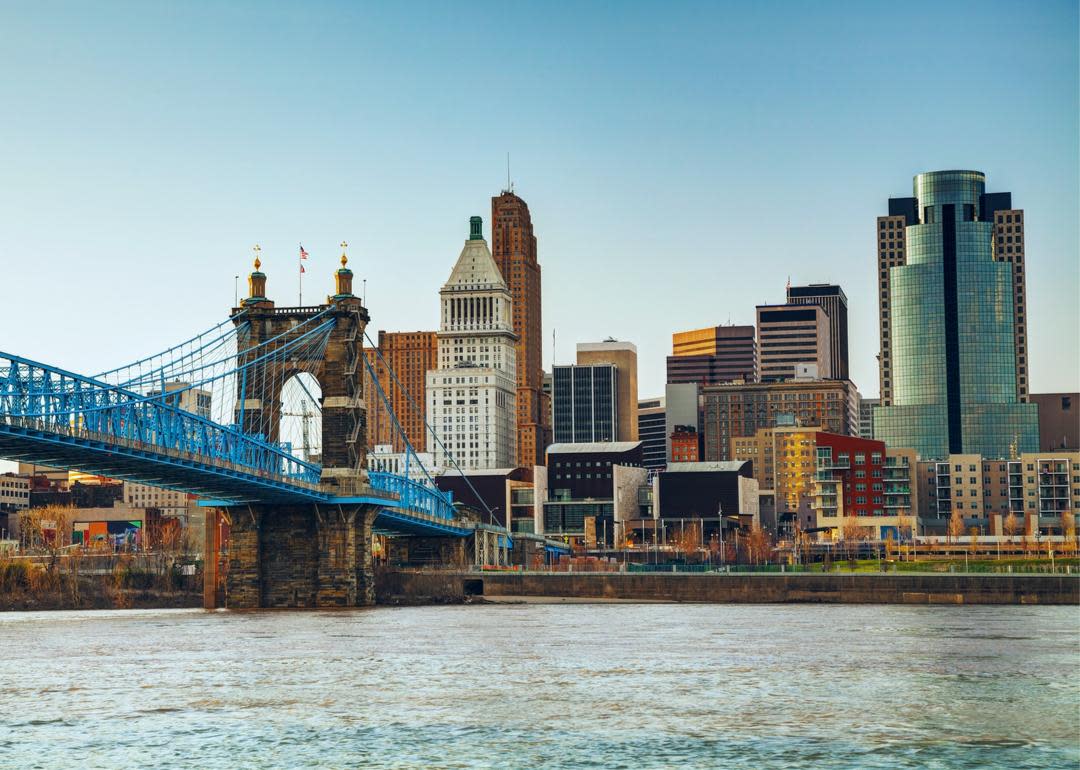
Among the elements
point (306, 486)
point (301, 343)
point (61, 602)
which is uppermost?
point (301, 343)

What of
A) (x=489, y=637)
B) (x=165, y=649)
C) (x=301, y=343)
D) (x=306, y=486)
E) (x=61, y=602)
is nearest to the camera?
(x=165, y=649)

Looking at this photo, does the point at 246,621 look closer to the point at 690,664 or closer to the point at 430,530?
the point at 690,664

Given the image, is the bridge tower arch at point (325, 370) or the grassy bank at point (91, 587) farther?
the grassy bank at point (91, 587)

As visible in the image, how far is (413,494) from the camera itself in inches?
6137

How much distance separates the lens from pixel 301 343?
125688 millimetres

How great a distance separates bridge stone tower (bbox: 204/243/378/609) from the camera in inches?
4774

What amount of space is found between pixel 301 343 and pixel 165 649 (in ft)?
178

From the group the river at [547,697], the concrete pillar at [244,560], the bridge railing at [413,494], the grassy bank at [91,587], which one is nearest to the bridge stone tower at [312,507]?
the concrete pillar at [244,560]

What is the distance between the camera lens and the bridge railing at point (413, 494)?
5310 inches

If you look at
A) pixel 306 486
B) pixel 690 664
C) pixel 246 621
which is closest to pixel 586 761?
pixel 690 664

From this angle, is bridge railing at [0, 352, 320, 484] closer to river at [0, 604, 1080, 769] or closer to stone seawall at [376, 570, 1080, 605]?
river at [0, 604, 1080, 769]

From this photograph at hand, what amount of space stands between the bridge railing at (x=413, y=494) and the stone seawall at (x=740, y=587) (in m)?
7.71

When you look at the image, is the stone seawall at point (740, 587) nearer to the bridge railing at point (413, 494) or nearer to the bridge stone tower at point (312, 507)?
the bridge railing at point (413, 494)

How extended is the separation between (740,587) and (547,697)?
80.6m
